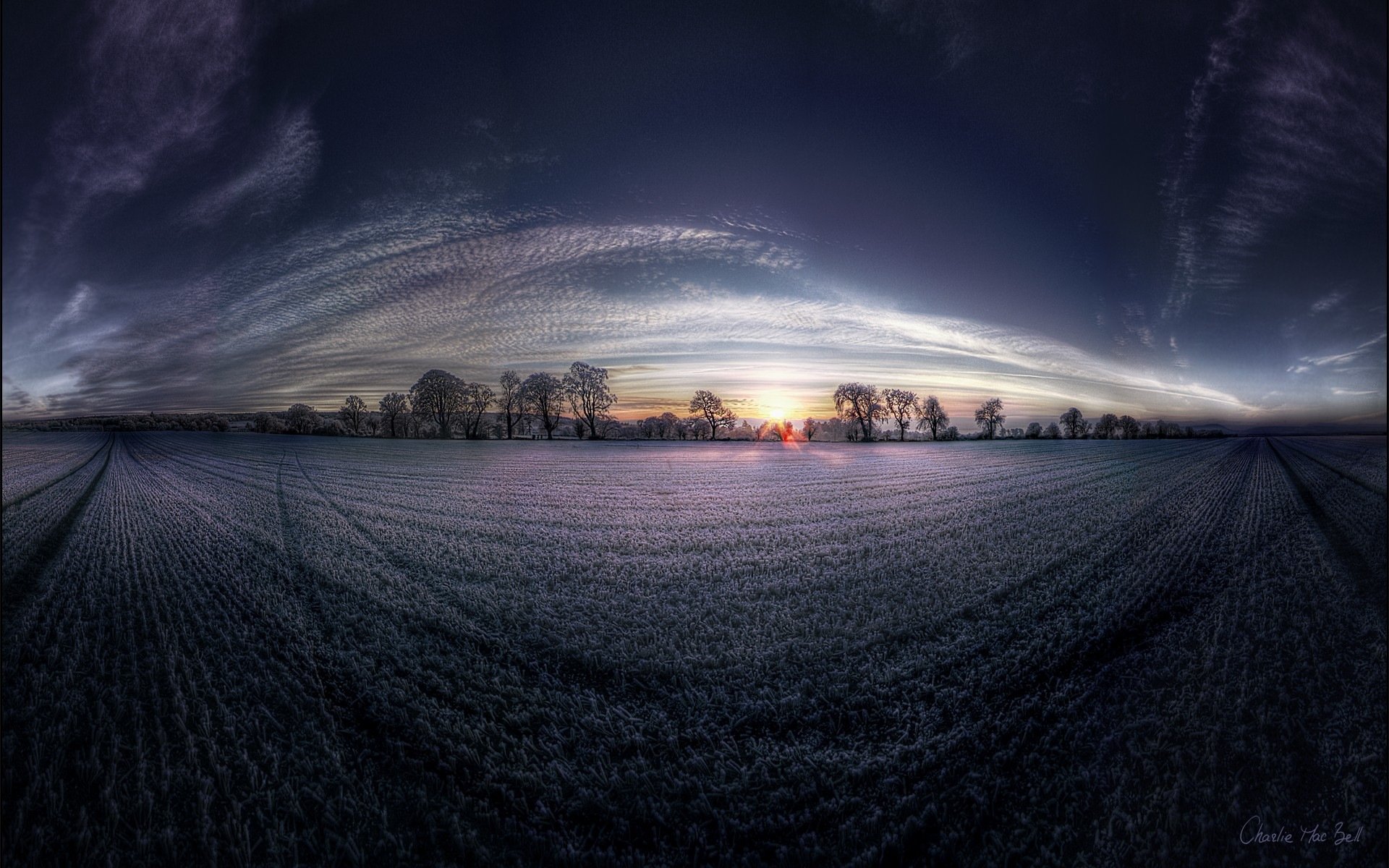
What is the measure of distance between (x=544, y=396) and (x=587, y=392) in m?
3.89

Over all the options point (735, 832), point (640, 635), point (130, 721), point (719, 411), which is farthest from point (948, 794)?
point (719, 411)

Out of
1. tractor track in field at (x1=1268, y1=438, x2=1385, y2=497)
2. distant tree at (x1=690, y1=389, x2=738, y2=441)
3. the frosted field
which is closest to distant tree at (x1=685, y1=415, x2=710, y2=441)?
distant tree at (x1=690, y1=389, x2=738, y2=441)

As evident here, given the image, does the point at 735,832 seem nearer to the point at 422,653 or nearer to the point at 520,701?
the point at 520,701

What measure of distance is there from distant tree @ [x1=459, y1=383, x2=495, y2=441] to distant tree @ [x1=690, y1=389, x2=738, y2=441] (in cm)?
2333

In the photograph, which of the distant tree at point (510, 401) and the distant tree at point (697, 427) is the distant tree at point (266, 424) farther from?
the distant tree at point (697, 427)

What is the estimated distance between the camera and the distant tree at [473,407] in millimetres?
36875

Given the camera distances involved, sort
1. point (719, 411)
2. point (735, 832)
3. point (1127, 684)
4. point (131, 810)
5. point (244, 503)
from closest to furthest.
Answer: point (735, 832) < point (131, 810) < point (1127, 684) < point (244, 503) < point (719, 411)

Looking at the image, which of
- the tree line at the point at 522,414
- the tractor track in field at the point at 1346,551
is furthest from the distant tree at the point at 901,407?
the tractor track in field at the point at 1346,551

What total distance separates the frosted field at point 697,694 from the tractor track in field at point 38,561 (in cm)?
7

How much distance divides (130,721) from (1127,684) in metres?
7.43

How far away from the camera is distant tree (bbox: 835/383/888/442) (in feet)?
104

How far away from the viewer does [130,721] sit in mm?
3064

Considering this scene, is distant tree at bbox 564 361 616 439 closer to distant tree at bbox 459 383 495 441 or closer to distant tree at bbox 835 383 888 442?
distant tree at bbox 459 383 495 441

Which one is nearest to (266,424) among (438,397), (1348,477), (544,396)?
(438,397)
